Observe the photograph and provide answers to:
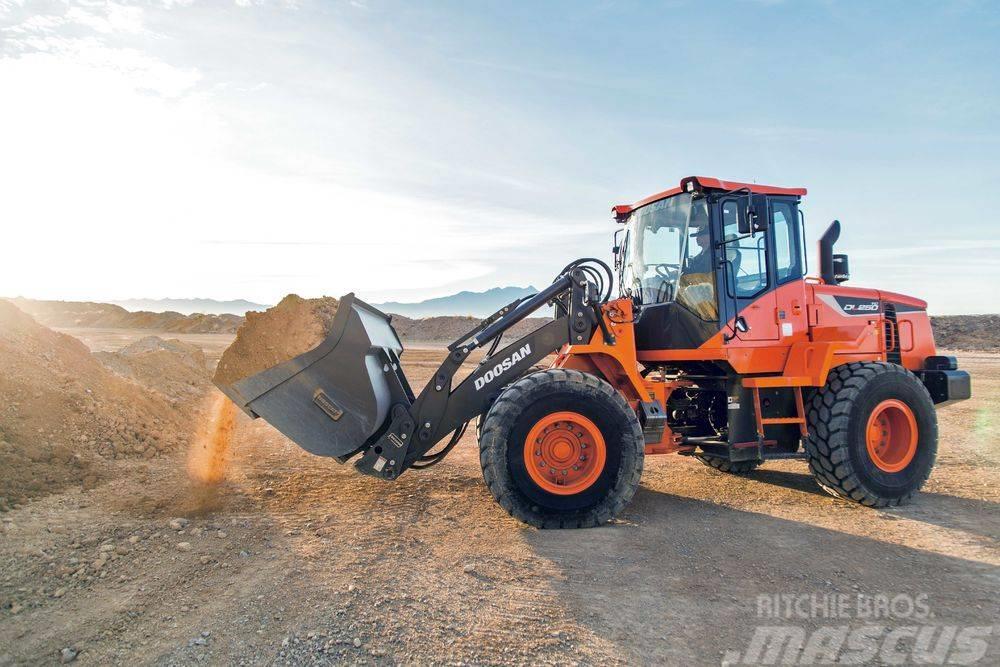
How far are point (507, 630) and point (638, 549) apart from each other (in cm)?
174

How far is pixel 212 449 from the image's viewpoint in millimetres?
7938

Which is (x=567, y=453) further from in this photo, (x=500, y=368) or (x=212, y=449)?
(x=212, y=449)

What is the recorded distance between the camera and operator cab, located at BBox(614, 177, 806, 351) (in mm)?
6543

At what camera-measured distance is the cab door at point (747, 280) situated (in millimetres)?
6574

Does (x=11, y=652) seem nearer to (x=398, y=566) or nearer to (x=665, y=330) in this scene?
(x=398, y=566)

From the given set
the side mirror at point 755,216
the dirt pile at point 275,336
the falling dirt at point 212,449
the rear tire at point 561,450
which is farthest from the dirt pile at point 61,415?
the side mirror at point 755,216

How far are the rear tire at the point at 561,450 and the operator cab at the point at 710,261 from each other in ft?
4.73

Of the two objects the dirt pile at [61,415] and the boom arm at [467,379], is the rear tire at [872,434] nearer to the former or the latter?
the boom arm at [467,379]

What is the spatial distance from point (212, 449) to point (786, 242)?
7087 mm

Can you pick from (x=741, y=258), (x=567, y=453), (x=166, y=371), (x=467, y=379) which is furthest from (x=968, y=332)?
(x=467, y=379)

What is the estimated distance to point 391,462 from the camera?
5.78m

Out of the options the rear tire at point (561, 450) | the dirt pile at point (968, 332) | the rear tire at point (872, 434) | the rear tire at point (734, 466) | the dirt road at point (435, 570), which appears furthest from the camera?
the dirt pile at point (968, 332)

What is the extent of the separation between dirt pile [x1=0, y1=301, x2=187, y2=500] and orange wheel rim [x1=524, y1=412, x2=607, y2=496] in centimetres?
459

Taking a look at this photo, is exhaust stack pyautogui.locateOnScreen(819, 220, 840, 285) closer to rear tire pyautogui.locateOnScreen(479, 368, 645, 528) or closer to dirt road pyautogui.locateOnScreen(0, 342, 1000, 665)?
dirt road pyautogui.locateOnScreen(0, 342, 1000, 665)
